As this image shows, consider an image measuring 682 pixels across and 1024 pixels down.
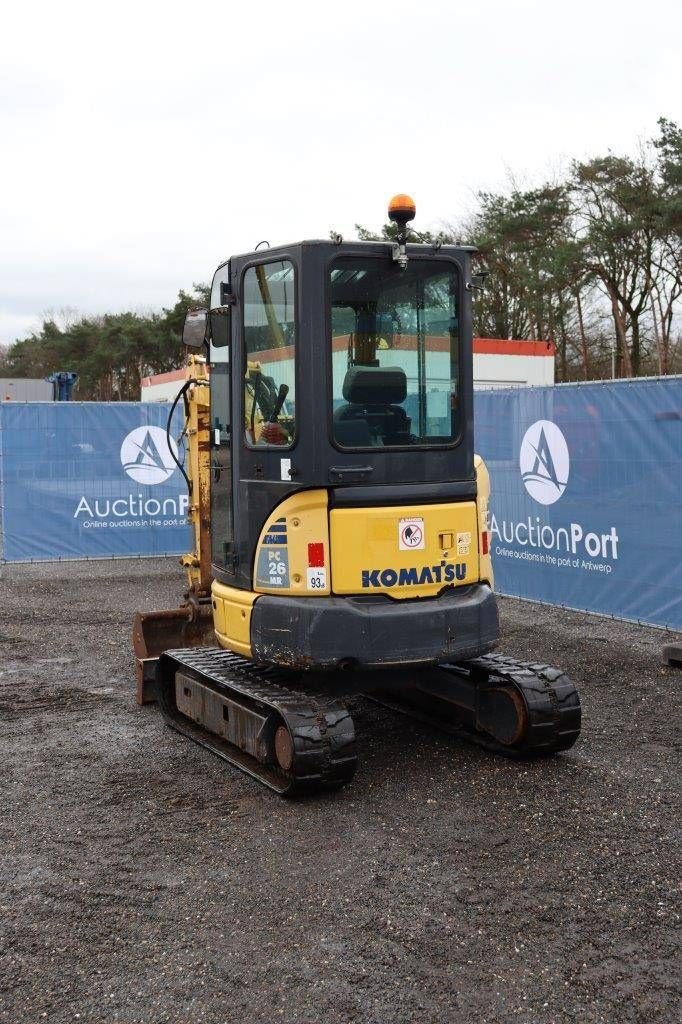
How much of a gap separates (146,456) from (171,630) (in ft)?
23.5

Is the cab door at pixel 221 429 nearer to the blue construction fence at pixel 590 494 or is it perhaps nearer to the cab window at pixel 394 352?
the cab window at pixel 394 352

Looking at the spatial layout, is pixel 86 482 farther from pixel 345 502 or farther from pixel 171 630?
pixel 345 502

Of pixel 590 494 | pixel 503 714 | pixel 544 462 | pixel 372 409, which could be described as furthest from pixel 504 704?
pixel 544 462

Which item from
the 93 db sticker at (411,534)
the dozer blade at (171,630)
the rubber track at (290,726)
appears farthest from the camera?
the dozer blade at (171,630)

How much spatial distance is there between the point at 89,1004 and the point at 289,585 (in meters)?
2.51

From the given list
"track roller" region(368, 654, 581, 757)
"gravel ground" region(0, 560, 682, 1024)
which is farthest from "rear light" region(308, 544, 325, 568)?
"gravel ground" region(0, 560, 682, 1024)

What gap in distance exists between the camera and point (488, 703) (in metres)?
6.22

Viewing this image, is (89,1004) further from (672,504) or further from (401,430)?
(672,504)

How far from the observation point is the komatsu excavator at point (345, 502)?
5516mm

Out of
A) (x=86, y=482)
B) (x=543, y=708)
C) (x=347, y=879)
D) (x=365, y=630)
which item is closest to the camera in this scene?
(x=347, y=879)

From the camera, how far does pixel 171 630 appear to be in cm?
804

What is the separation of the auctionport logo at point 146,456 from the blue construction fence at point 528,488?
0.06 ft

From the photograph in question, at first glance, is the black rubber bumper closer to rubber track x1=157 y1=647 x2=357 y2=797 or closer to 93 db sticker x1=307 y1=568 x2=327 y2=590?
93 db sticker x1=307 y1=568 x2=327 y2=590

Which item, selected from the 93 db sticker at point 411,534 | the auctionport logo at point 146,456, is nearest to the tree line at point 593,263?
the auctionport logo at point 146,456
